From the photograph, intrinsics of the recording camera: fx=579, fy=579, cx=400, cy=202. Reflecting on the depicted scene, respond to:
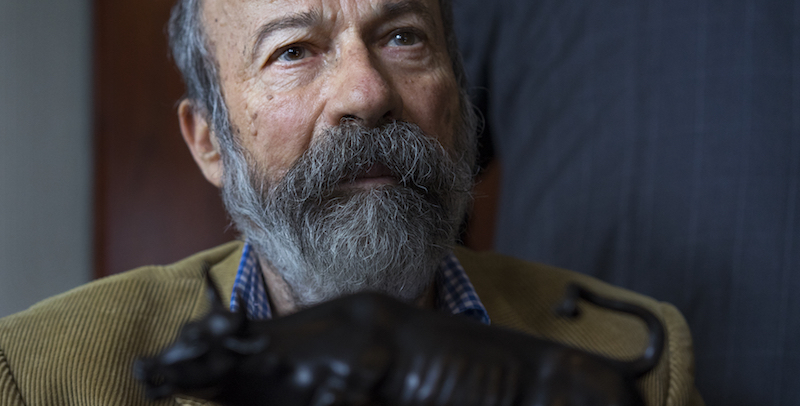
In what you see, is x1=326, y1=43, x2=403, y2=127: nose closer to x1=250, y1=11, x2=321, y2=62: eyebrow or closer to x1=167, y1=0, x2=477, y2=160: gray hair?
x1=250, y1=11, x2=321, y2=62: eyebrow

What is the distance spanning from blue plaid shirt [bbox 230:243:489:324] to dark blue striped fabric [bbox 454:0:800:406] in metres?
0.46

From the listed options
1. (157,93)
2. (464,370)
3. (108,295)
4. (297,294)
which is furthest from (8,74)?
(464,370)

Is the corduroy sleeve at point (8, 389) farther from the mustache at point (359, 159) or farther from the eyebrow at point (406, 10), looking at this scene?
the eyebrow at point (406, 10)

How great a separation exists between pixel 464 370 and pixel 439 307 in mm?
716

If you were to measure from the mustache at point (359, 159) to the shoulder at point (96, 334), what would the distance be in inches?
7.0

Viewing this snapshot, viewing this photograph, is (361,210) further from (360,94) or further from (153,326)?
(153,326)

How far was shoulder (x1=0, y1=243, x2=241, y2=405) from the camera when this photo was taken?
0.83 m

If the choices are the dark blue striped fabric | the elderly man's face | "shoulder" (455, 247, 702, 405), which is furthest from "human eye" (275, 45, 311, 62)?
the dark blue striped fabric

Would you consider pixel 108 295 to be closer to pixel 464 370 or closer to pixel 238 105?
pixel 238 105

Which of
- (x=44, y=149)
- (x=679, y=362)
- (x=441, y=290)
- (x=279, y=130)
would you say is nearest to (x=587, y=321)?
(x=679, y=362)

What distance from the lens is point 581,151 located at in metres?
1.39

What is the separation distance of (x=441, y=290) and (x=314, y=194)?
39 centimetres

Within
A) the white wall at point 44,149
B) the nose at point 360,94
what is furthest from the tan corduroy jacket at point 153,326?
the white wall at point 44,149

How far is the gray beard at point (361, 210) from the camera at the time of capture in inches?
30.6
